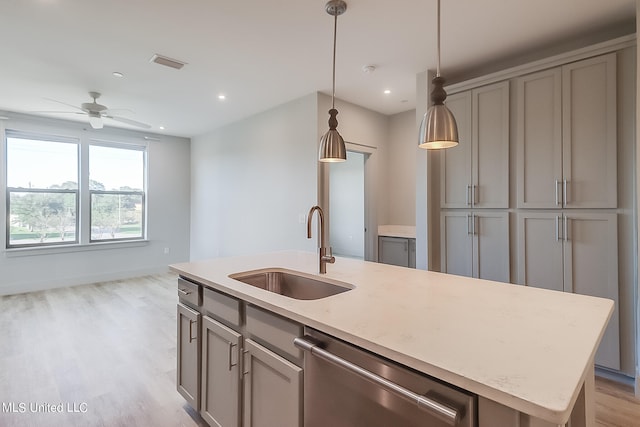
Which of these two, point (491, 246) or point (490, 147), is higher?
point (490, 147)

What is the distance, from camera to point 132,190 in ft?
19.4

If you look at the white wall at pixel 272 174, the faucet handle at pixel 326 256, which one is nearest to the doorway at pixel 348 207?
the white wall at pixel 272 174

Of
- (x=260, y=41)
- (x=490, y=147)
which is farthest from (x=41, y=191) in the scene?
(x=490, y=147)

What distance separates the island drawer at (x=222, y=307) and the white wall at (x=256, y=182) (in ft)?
7.16

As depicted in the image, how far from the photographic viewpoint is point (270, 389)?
1.37 meters

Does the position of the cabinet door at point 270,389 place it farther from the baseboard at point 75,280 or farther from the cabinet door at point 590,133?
the baseboard at point 75,280

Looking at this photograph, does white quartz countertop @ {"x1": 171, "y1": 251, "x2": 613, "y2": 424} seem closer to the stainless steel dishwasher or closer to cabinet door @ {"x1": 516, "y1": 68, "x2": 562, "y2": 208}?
the stainless steel dishwasher

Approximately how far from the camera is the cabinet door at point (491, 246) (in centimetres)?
279

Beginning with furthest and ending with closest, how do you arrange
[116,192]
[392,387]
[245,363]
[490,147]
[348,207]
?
[348,207]
[116,192]
[490,147]
[245,363]
[392,387]

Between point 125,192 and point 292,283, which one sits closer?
point 292,283

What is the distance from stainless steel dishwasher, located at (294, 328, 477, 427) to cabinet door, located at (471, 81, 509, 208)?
2396 millimetres

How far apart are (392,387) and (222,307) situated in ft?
3.44

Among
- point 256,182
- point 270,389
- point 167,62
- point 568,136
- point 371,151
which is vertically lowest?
point 270,389

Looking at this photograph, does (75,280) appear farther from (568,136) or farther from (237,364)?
(568,136)
